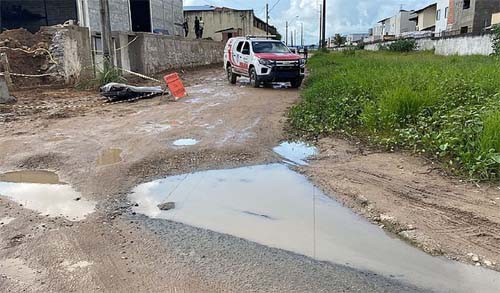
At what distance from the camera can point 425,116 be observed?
27.3 feet

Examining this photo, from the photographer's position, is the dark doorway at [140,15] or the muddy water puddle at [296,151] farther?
the dark doorway at [140,15]

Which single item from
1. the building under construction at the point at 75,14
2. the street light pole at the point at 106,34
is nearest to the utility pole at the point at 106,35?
the street light pole at the point at 106,34

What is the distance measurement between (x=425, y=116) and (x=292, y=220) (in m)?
4.75

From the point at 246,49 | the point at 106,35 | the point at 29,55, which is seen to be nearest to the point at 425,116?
the point at 246,49

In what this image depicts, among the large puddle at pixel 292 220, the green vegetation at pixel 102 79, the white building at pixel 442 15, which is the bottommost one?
the large puddle at pixel 292 220

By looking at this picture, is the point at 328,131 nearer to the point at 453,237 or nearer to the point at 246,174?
the point at 246,174

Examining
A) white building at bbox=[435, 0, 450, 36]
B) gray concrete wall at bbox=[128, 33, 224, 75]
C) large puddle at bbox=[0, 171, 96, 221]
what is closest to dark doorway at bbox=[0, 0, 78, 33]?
gray concrete wall at bbox=[128, 33, 224, 75]

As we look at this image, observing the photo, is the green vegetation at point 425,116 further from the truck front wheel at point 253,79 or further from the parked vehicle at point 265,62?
the truck front wheel at point 253,79

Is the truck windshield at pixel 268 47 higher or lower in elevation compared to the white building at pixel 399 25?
lower

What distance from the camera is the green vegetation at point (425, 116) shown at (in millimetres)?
6156

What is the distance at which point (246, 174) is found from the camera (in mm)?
6445

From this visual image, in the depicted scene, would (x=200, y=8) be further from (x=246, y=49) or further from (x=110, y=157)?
(x=110, y=157)

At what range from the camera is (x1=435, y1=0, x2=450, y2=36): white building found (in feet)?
199

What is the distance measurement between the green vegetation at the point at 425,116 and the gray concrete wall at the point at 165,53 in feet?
42.0
